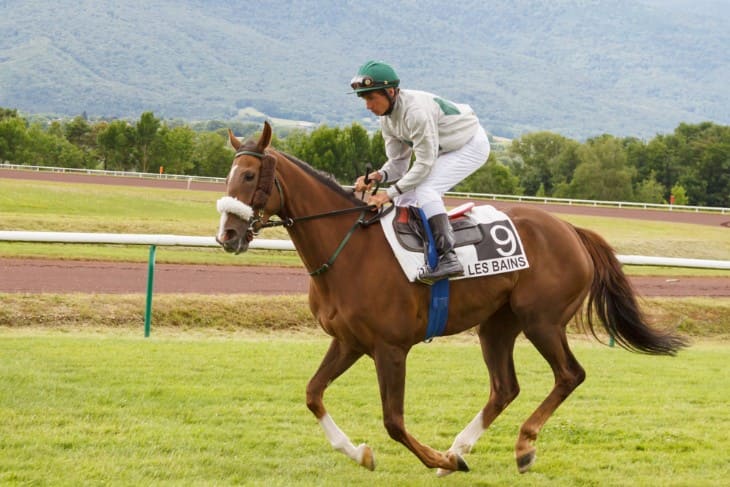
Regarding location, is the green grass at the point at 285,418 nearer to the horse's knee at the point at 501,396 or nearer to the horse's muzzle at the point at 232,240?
the horse's knee at the point at 501,396

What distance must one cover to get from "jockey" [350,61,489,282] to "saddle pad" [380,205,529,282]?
0.11 m

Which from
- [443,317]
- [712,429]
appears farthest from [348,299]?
[712,429]

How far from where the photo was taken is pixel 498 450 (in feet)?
21.3

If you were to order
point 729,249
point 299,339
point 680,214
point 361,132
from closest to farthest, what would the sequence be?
point 299,339 < point 729,249 < point 680,214 < point 361,132

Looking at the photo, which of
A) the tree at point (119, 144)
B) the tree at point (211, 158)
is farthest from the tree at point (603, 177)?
the tree at point (119, 144)

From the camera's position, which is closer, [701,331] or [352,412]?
[352,412]

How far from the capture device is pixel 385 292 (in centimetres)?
568

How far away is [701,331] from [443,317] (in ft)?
31.8

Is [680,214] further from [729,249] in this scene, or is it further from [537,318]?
[537,318]

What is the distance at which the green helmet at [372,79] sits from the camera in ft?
18.6

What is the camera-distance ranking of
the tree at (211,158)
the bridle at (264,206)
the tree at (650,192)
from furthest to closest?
the tree at (211,158) < the tree at (650,192) < the bridle at (264,206)

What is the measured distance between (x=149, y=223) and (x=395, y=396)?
17353 millimetres

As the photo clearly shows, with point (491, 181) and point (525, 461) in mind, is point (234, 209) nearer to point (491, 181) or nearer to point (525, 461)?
point (525, 461)

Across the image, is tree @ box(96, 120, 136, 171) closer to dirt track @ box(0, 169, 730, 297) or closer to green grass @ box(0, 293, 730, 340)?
dirt track @ box(0, 169, 730, 297)
